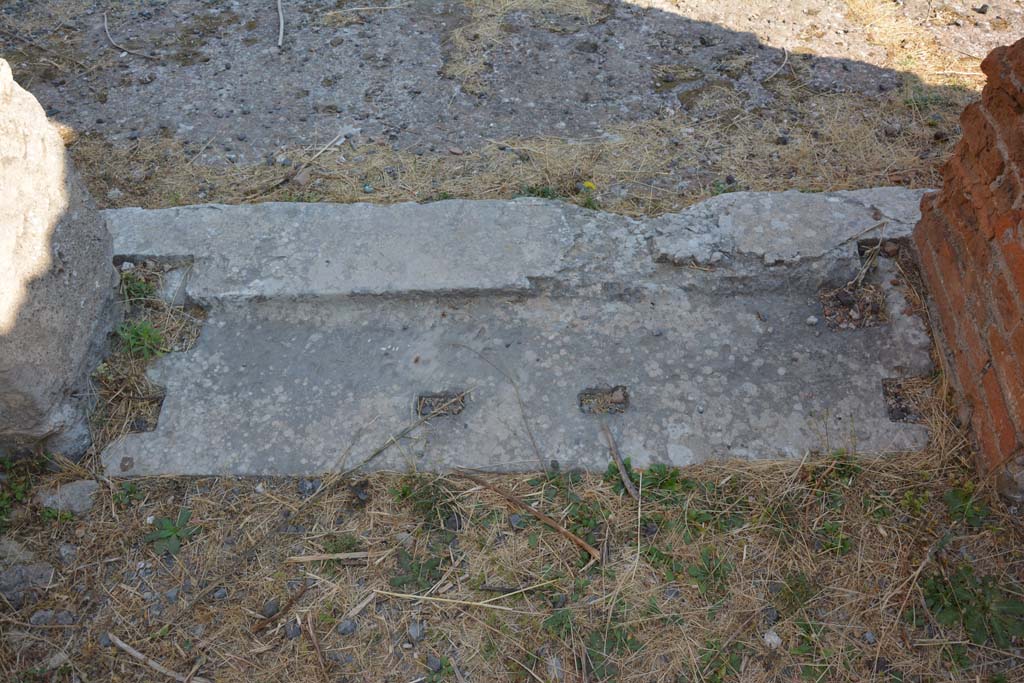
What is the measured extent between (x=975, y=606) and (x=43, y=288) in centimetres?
314

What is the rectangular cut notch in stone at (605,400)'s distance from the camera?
2.58 meters

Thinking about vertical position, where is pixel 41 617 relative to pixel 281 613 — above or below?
below

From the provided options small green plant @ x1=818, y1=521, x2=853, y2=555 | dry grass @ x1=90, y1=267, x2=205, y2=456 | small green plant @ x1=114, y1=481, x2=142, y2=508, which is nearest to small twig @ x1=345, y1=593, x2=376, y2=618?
small green plant @ x1=114, y1=481, x2=142, y2=508

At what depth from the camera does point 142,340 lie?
109 inches

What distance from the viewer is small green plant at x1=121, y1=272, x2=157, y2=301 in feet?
9.47

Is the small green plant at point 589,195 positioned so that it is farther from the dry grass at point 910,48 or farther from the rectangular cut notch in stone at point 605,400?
the dry grass at point 910,48

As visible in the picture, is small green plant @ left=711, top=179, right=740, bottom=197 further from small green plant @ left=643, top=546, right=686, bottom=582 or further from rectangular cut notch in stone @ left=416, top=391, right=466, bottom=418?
small green plant @ left=643, top=546, right=686, bottom=582

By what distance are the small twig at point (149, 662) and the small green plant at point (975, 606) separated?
220 centimetres

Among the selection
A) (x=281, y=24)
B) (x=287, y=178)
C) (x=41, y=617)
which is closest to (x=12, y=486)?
(x=41, y=617)

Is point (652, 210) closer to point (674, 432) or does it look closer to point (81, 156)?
point (674, 432)

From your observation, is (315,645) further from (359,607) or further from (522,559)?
(522,559)

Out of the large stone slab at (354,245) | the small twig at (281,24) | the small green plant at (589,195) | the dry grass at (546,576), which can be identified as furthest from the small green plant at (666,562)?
the small twig at (281,24)

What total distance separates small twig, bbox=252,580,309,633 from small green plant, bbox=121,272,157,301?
4.79ft

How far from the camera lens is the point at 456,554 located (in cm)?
227
